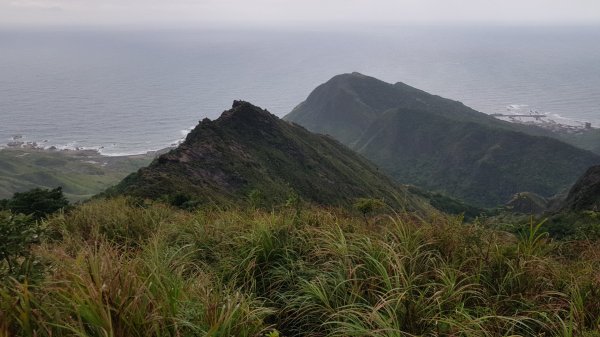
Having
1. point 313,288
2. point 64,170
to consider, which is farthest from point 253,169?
point 64,170

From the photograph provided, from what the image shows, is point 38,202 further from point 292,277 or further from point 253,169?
point 292,277

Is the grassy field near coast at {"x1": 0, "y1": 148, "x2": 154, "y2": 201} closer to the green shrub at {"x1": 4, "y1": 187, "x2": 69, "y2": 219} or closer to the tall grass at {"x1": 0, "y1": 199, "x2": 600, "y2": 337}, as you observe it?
the green shrub at {"x1": 4, "y1": 187, "x2": 69, "y2": 219}

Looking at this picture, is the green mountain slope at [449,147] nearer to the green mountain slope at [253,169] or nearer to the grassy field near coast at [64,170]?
the green mountain slope at [253,169]

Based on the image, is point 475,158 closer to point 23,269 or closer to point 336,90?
point 336,90

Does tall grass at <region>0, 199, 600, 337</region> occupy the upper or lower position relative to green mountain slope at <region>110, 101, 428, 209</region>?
upper

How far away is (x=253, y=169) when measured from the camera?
3772cm

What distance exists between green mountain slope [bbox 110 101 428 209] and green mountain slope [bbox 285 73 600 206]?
3804cm

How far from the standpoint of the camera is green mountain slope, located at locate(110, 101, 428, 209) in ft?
93.4

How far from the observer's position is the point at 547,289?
413cm

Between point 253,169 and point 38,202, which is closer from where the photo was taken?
point 38,202

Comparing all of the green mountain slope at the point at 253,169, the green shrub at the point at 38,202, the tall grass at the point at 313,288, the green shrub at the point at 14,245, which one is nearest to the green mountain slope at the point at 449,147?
the green mountain slope at the point at 253,169

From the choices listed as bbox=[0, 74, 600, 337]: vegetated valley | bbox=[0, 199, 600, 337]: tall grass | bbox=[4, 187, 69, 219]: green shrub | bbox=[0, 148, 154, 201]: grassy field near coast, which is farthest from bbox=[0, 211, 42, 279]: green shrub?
bbox=[0, 148, 154, 201]: grassy field near coast

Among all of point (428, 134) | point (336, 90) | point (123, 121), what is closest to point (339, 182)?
point (428, 134)

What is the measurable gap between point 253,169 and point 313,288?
34.3m
